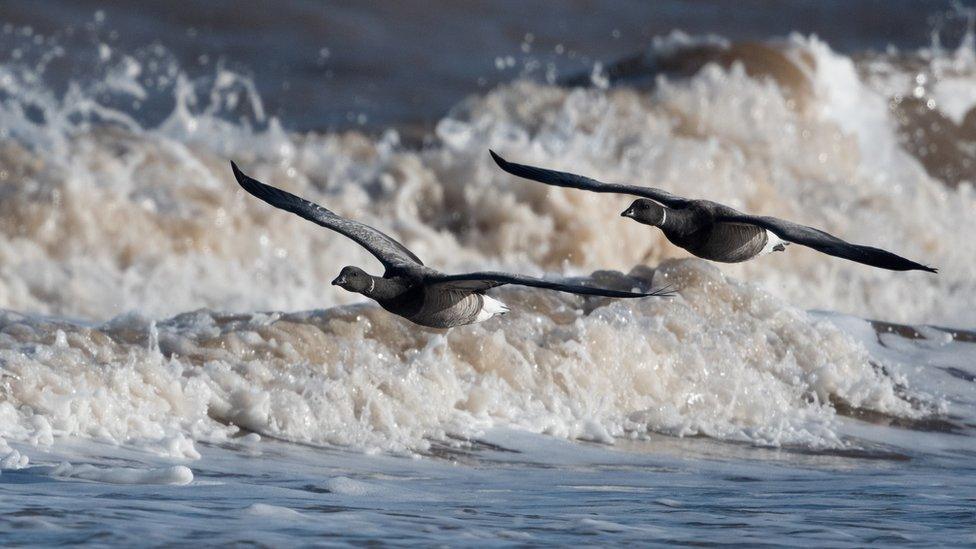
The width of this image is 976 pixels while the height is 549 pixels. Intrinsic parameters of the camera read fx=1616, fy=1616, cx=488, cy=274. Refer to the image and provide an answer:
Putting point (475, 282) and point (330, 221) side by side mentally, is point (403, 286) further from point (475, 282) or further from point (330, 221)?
point (475, 282)

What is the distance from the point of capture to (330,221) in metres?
8.28

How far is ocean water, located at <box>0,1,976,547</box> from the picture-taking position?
817cm

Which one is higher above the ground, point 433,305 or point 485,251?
point 485,251

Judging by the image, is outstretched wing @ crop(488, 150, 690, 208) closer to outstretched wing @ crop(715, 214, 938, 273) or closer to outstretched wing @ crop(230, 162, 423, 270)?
outstretched wing @ crop(715, 214, 938, 273)

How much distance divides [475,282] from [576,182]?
2.52 feet

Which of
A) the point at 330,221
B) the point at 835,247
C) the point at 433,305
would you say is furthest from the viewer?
the point at 330,221

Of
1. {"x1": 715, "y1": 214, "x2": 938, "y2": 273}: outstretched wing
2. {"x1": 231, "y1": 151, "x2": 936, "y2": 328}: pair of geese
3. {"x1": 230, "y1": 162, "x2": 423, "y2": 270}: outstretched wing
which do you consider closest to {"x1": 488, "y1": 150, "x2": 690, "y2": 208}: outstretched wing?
{"x1": 231, "y1": 151, "x2": 936, "y2": 328}: pair of geese

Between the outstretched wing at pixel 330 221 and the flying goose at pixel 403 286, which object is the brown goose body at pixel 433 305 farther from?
the outstretched wing at pixel 330 221

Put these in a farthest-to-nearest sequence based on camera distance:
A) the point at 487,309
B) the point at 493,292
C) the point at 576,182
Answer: the point at 493,292, the point at 487,309, the point at 576,182

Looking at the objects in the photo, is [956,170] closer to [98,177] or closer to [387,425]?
[98,177]

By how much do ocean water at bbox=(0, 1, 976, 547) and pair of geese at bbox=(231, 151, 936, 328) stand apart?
0.96 m

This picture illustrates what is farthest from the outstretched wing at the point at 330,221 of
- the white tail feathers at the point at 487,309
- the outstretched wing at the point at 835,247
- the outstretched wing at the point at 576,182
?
the outstretched wing at the point at 835,247

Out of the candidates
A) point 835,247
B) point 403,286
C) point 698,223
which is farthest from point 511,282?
point 698,223

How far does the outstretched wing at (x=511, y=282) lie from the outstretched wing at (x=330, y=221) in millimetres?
607
